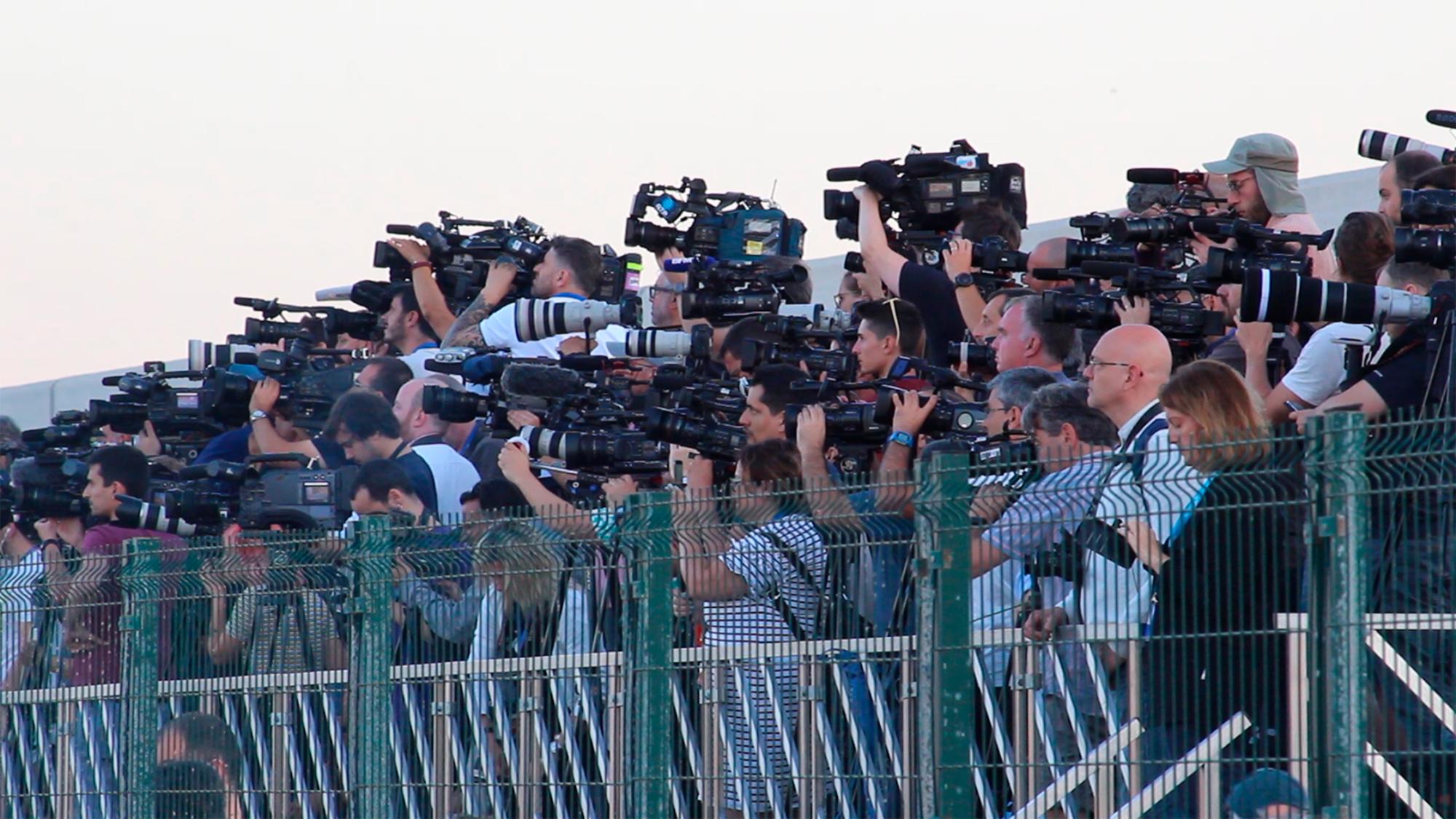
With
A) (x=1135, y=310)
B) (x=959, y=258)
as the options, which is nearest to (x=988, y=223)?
(x=959, y=258)

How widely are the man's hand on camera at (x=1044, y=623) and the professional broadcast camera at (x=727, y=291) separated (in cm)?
454

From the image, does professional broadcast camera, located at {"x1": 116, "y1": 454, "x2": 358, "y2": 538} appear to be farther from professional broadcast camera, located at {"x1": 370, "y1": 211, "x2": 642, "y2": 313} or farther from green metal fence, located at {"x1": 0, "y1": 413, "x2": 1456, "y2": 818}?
professional broadcast camera, located at {"x1": 370, "y1": 211, "x2": 642, "y2": 313}

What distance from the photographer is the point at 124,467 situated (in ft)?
42.3

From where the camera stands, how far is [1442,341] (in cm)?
798

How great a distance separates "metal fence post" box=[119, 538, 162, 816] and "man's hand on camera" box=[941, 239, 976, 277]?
378 cm

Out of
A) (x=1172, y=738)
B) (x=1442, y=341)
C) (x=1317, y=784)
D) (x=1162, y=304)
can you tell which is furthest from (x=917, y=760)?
(x=1162, y=304)

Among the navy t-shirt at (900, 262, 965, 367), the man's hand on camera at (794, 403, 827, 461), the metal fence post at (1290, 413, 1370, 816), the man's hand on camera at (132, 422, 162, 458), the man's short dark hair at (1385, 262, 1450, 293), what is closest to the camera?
the metal fence post at (1290, 413, 1370, 816)

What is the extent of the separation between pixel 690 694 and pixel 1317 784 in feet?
8.20

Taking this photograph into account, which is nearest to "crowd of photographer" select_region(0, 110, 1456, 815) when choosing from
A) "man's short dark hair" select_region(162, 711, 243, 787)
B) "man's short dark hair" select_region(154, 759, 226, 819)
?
"man's short dark hair" select_region(162, 711, 243, 787)

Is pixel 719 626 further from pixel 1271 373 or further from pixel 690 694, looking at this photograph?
pixel 1271 373

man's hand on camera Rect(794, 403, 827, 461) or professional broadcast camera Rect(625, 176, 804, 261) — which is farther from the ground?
professional broadcast camera Rect(625, 176, 804, 261)

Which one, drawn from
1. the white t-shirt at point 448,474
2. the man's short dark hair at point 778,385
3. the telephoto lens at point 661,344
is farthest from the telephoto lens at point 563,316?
the man's short dark hair at point 778,385

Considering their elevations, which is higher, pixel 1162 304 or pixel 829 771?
pixel 1162 304

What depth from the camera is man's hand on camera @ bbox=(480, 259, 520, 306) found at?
45.4 feet
